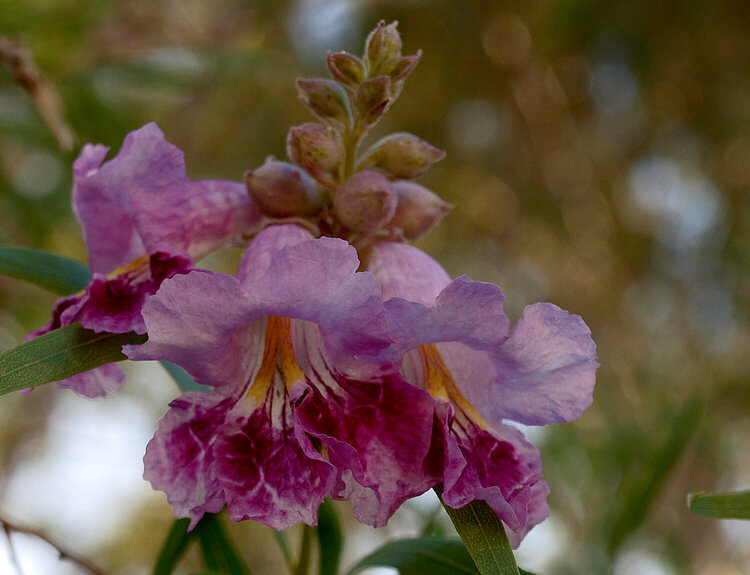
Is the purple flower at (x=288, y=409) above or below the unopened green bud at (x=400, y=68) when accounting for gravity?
below

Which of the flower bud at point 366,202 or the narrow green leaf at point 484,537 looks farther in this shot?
the flower bud at point 366,202

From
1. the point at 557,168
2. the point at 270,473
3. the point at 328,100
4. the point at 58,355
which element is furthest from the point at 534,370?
the point at 557,168

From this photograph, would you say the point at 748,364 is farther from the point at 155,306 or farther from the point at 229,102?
the point at 155,306

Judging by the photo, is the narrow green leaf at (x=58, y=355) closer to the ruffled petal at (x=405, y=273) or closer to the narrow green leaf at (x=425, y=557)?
the ruffled petal at (x=405, y=273)

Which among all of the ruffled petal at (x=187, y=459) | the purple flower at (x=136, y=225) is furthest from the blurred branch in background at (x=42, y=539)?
the ruffled petal at (x=187, y=459)

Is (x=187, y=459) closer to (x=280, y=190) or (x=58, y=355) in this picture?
(x=58, y=355)
